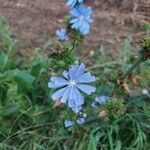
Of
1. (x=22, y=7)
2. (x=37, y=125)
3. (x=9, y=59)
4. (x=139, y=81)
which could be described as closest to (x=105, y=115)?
(x=37, y=125)

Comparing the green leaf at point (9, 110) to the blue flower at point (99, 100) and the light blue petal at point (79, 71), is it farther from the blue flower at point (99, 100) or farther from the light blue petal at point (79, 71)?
the light blue petal at point (79, 71)

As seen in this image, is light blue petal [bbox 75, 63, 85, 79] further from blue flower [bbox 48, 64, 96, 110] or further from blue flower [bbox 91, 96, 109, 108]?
blue flower [bbox 91, 96, 109, 108]

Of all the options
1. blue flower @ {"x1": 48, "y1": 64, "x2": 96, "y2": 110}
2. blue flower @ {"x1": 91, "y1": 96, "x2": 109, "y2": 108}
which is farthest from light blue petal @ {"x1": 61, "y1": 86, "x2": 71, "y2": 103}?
blue flower @ {"x1": 91, "y1": 96, "x2": 109, "y2": 108}

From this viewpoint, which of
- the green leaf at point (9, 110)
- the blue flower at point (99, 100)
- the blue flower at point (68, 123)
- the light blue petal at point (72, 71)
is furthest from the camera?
the green leaf at point (9, 110)

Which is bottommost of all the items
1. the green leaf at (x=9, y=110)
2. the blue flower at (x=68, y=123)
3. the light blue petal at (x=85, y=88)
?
the blue flower at (x=68, y=123)

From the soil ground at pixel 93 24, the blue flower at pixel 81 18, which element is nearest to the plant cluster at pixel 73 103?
the blue flower at pixel 81 18

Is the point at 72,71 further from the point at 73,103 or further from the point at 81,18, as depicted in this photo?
the point at 81,18

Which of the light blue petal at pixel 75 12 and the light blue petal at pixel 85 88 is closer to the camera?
the light blue petal at pixel 85 88
